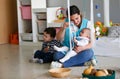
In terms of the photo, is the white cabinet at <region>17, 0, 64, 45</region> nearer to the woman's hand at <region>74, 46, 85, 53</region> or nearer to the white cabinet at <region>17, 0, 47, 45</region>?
the white cabinet at <region>17, 0, 47, 45</region>

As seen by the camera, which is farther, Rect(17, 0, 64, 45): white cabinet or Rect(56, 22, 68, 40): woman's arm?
Rect(17, 0, 64, 45): white cabinet

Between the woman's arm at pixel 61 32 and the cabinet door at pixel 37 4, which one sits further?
the cabinet door at pixel 37 4

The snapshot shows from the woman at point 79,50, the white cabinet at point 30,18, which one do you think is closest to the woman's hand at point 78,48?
the woman at point 79,50

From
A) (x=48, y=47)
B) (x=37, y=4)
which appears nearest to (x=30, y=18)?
(x=37, y=4)

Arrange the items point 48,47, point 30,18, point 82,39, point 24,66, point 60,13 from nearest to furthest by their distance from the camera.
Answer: point 82,39, point 24,66, point 48,47, point 60,13, point 30,18

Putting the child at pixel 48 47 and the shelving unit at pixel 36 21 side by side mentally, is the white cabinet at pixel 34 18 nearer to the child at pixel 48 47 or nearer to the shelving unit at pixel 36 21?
the shelving unit at pixel 36 21

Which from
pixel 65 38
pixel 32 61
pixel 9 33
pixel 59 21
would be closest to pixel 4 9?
pixel 9 33

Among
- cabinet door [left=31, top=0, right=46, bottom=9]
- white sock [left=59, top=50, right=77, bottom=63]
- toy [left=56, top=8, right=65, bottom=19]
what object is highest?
cabinet door [left=31, top=0, right=46, bottom=9]

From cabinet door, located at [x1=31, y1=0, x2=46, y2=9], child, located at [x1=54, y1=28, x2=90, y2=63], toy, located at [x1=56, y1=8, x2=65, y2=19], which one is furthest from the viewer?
cabinet door, located at [x1=31, y1=0, x2=46, y2=9]

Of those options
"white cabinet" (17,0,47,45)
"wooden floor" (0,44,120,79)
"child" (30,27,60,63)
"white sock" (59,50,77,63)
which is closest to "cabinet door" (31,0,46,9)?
"white cabinet" (17,0,47,45)

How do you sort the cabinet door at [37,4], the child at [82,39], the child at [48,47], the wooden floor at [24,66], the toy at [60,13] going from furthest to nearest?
the cabinet door at [37,4] → the toy at [60,13] → the child at [48,47] → the child at [82,39] → the wooden floor at [24,66]

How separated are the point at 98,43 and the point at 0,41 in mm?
2211

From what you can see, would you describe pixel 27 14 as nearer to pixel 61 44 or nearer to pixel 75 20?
pixel 61 44

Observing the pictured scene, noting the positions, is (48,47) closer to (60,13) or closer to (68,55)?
(68,55)
